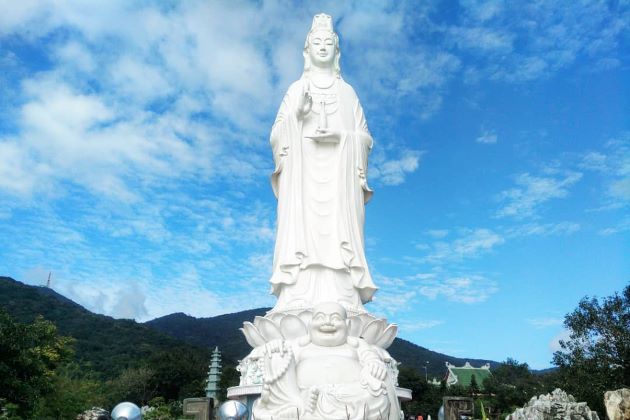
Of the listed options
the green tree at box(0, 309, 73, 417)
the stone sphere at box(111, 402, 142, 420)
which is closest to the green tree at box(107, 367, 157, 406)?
the green tree at box(0, 309, 73, 417)

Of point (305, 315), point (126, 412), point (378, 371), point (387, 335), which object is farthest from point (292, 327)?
point (126, 412)

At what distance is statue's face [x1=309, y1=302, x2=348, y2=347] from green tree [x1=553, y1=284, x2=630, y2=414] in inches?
442

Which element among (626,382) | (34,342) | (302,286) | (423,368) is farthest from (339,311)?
(423,368)

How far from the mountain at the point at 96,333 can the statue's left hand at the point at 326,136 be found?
21.8 m

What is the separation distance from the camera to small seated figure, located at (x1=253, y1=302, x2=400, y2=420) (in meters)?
3.96

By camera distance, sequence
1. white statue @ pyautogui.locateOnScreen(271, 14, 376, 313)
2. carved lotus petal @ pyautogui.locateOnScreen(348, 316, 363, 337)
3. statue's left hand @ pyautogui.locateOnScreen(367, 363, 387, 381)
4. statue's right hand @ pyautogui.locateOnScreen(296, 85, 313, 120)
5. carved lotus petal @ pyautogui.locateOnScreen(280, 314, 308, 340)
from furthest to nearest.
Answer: statue's right hand @ pyautogui.locateOnScreen(296, 85, 313, 120) < white statue @ pyautogui.locateOnScreen(271, 14, 376, 313) < carved lotus petal @ pyautogui.locateOnScreen(348, 316, 363, 337) < carved lotus petal @ pyautogui.locateOnScreen(280, 314, 308, 340) < statue's left hand @ pyautogui.locateOnScreen(367, 363, 387, 381)

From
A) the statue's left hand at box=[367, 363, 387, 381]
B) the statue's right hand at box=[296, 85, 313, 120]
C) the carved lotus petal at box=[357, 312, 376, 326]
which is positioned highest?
the statue's right hand at box=[296, 85, 313, 120]

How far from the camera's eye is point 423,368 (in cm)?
3784

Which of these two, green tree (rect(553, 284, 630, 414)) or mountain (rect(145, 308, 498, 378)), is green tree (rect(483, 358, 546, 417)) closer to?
green tree (rect(553, 284, 630, 414))

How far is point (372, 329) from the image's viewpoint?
707 centimetres

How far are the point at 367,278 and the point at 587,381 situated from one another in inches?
338

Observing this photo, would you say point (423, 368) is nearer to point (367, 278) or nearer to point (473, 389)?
point (473, 389)

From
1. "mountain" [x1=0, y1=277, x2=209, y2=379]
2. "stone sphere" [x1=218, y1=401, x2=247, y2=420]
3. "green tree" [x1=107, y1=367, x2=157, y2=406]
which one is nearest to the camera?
"stone sphere" [x1=218, y1=401, x2=247, y2=420]

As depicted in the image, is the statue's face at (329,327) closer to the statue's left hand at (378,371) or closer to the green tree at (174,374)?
the statue's left hand at (378,371)
